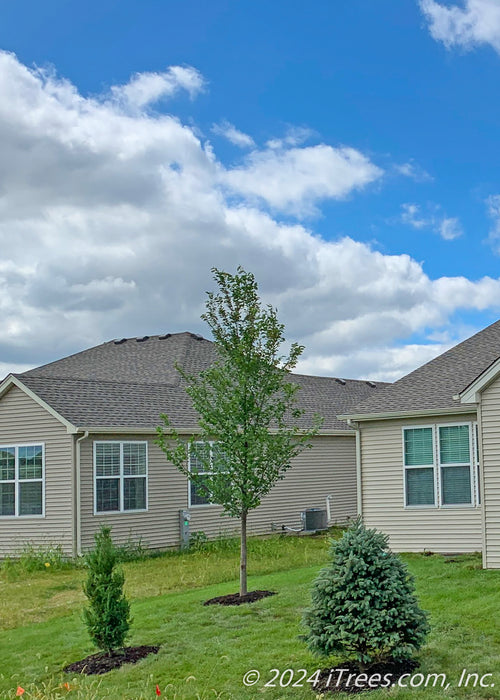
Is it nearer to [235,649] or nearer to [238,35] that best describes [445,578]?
[235,649]

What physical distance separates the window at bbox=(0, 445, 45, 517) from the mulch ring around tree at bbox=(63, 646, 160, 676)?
34.1ft

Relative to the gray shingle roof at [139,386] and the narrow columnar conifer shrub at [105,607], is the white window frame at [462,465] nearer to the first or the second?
the gray shingle roof at [139,386]

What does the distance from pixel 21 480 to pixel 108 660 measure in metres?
11.2

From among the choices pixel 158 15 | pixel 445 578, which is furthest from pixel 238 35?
pixel 445 578

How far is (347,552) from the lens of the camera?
25.1 ft

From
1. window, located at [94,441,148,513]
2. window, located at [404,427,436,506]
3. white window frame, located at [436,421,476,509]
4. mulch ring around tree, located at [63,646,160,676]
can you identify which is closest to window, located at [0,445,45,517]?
window, located at [94,441,148,513]

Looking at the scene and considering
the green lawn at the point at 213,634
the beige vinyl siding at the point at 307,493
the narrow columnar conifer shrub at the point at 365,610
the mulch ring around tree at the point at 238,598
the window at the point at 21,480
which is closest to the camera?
the narrow columnar conifer shrub at the point at 365,610

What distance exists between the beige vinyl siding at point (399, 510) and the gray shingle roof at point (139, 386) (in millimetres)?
5182

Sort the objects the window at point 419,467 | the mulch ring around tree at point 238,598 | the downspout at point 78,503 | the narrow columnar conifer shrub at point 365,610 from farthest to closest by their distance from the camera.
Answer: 1. the downspout at point 78,503
2. the window at point 419,467
3. the mulch ring around tree at point 238,598
4. the narrow columnar conifer shrub at point 365,610

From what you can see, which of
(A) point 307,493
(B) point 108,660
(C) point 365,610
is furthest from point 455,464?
(A) point 307,493

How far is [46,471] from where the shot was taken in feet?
62.3

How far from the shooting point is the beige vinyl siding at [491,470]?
1331cm

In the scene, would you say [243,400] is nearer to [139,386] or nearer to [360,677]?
[360,677]

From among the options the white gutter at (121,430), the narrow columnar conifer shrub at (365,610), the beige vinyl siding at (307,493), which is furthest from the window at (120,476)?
the narrow columnar conifer shrub at (365,610)
